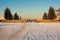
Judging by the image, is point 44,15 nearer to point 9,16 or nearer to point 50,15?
point 50,15

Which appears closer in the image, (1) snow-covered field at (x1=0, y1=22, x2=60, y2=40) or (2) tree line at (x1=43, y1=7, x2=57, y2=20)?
(1) snow-covered field at (x1=0, y1=22, x2=60, y2=40)

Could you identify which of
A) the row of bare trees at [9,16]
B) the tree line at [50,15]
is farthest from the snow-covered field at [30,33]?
the row of bare trees at [9,16]

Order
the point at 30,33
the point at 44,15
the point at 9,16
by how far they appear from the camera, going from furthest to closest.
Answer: the point at 44,15 < the point at 9,16 < the point at 30,33

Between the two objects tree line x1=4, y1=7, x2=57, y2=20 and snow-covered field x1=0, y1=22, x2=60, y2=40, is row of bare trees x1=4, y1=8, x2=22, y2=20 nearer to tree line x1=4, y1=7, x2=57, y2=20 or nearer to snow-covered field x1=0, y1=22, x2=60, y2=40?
tree line x1=4, y1=7, x2=57, y2=20

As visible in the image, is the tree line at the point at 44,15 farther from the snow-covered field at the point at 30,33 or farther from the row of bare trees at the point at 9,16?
the snow-covered field at the point at 30,33

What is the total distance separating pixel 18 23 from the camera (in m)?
6.16

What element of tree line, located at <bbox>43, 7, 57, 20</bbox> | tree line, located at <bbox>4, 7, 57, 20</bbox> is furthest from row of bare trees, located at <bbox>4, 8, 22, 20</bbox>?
tree line, located at <bbox>43, 7, 57, 20</bbox>

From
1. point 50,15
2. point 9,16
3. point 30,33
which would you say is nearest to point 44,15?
point 50,15

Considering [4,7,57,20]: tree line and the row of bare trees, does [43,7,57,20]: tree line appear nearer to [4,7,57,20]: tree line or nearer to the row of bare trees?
[4,7,57,20]: tree line

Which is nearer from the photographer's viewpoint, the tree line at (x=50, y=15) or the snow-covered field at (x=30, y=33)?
the snow-covered field at (x=30, y=33)

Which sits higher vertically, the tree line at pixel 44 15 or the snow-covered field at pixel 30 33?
the tree line at pixel 44 15

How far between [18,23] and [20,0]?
0.95 metres

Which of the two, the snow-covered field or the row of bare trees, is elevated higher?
the row of bare trees

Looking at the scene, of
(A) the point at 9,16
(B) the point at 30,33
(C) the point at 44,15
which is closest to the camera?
(B) the point at 30,33
